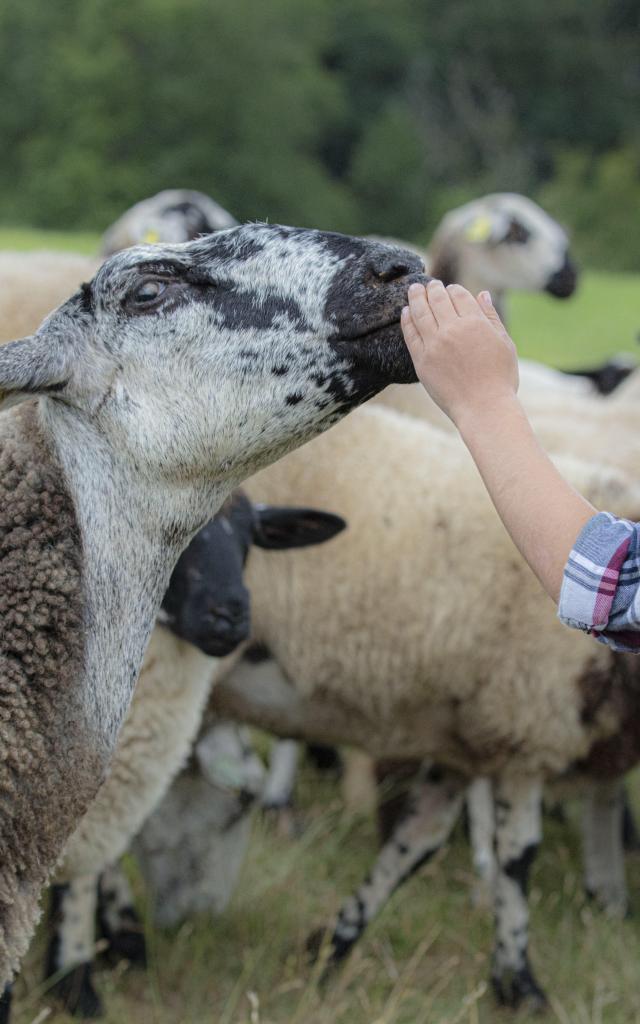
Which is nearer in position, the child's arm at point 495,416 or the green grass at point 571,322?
the child's arm at point 495,416

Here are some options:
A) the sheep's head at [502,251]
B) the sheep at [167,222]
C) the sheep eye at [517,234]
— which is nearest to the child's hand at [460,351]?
the sheep at [167,222]

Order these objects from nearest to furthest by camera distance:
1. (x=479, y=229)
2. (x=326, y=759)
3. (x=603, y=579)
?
(x=603, y=579)
(x=326, y=759)
(x=479, y=229)

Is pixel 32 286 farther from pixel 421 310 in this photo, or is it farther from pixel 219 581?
pixel 421 310

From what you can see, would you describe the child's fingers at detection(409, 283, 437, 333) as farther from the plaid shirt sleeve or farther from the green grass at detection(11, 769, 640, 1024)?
the green grass at detection(11, 769, 640, 1024)

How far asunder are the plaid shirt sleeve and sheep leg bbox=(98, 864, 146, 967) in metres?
2.76

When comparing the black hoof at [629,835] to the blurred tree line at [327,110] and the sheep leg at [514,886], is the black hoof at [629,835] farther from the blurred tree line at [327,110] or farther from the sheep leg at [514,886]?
the blurred tree line at [327,110]

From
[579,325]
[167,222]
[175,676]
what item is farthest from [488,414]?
[579,325]

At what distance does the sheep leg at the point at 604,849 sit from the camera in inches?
200

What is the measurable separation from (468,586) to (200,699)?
1.07 metres

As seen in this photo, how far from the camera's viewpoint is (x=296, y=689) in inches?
177

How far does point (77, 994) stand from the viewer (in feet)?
13.2

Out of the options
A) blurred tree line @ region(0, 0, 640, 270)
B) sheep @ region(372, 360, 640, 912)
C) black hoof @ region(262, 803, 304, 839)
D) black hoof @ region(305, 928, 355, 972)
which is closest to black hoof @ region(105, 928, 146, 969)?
black hoof @ region(305, 928, 355, 972)

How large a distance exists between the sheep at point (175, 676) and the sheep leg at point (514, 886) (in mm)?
1236

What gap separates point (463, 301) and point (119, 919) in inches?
119
